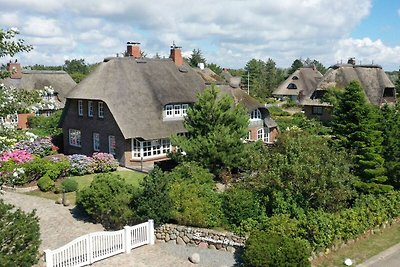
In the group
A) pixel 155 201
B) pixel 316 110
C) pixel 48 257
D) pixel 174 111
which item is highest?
pixel 174 111

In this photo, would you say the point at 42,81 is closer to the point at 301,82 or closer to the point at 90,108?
the point at 90,108

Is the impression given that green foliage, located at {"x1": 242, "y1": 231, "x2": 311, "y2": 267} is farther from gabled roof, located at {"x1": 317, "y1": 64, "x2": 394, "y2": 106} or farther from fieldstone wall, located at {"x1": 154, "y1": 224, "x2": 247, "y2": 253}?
gabled roof, located at {"x1": 317, "y1": 64, "x2": 394, "y2": 106}

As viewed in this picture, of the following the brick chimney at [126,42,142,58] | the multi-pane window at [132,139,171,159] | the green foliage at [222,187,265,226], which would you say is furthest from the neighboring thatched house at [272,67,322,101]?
the green foliage at [222,187,265,226]

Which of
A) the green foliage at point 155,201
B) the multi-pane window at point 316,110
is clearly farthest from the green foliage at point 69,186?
the multi-pane window at point 316,110

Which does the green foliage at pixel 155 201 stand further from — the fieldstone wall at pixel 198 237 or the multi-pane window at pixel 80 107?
the multi-pane window at pixel 80 107

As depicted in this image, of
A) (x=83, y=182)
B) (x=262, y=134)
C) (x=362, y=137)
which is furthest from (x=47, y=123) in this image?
(x=362, y=137)
